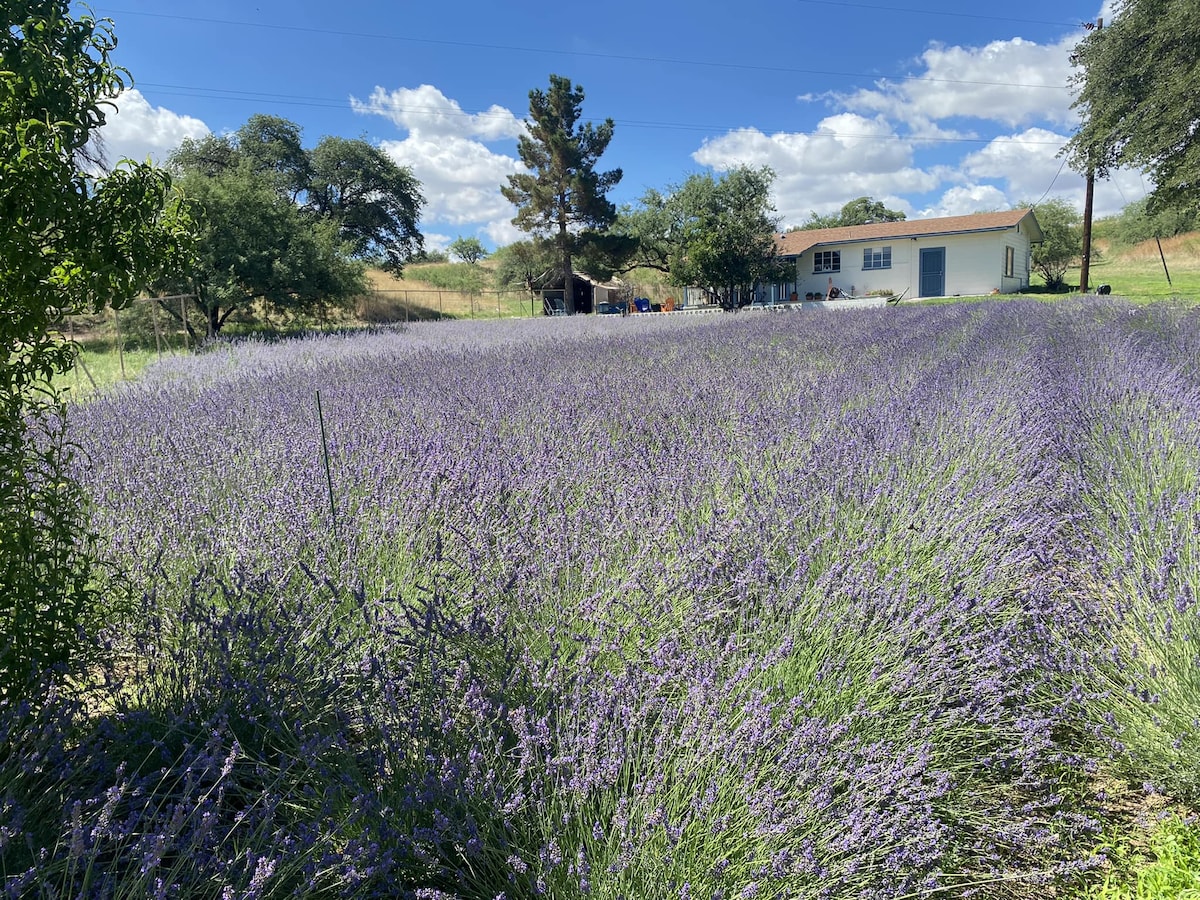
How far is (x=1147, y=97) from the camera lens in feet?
47.8

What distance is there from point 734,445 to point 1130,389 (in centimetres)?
311

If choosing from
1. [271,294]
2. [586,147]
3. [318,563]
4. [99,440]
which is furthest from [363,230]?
[318,563]

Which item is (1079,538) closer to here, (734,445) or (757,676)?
(734,445)

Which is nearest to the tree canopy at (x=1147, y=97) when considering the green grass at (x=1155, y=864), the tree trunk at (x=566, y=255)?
the green grass at (x=1155, y=864)

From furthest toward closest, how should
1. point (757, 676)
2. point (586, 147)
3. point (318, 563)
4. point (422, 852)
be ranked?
point (586, 147) < point (318, 563) < point (757, 676) < point (422, 852)

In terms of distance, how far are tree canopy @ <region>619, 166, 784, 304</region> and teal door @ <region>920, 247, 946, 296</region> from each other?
7.07 metres

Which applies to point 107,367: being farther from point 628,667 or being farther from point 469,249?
point 469,249

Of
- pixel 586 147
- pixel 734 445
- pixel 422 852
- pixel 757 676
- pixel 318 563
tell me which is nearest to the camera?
pixel 422 852

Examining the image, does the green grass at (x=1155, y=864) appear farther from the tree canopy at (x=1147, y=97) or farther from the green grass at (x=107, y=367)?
the tree canopy at (x=1147, y=97)

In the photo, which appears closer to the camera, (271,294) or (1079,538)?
(1079,538)

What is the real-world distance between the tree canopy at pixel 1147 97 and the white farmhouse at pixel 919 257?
13.7 m

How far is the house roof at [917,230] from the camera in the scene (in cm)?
2995

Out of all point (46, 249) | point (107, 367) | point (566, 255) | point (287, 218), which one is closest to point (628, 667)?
point (46, 249)

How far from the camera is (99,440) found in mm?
4426
